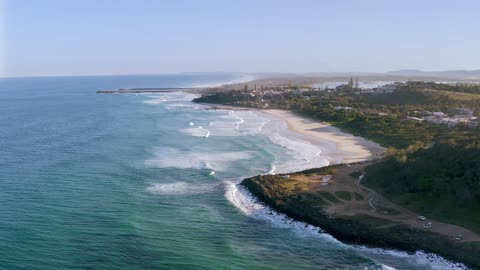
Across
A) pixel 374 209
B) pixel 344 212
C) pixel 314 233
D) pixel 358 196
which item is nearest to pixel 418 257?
pixel 314 233

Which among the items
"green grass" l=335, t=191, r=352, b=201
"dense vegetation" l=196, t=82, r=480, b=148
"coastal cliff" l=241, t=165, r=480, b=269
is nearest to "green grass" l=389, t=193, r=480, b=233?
Result: "coastal cliff" l=241, t=165, r=480, b=269

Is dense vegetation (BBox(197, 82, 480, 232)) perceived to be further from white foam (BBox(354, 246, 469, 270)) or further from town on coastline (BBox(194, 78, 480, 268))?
white foam (BBox(354, 246, 469, 270))

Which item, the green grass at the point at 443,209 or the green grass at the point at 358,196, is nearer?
the green grass at the point at 443,209

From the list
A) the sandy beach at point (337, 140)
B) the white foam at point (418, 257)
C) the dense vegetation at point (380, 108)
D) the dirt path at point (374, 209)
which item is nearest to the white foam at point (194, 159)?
the sandy beach at point (337, 140)

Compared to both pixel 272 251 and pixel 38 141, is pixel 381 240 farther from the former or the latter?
pixel 38 141

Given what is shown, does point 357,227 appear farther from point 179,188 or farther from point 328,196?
point 179,188

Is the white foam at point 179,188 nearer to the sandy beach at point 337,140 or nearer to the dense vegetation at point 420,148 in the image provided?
the dense vegetation at point 420,148

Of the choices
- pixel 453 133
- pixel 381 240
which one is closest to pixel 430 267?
pixel 381 240
